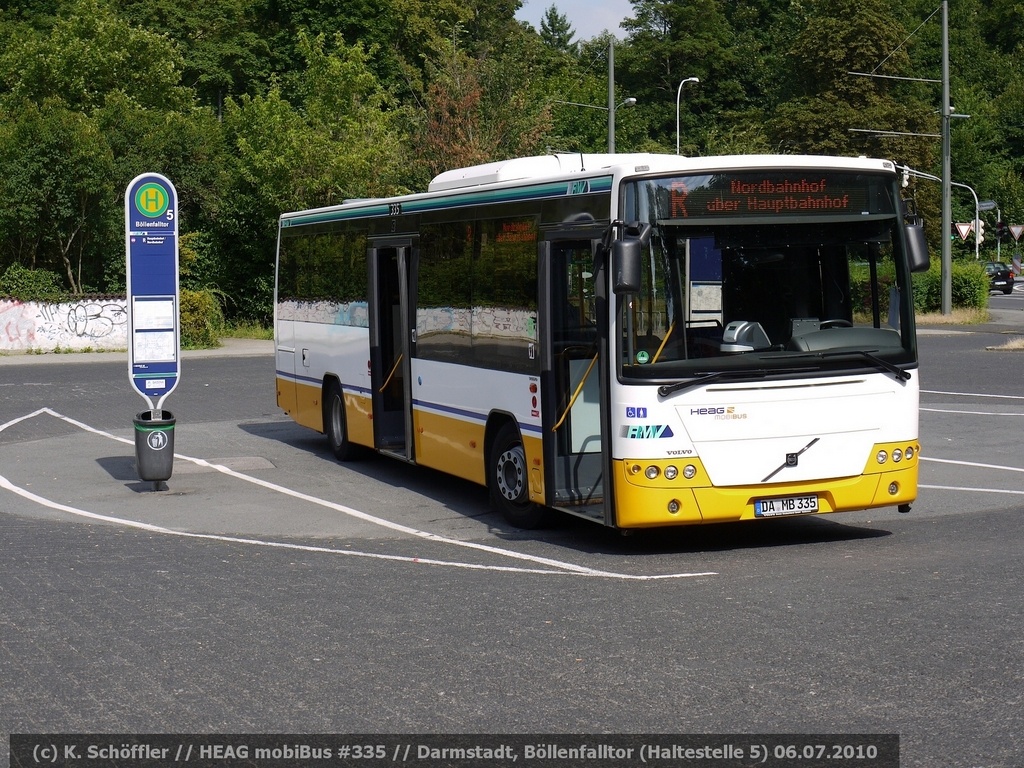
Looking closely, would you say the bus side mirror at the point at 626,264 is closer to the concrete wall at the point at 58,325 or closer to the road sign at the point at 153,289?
the road sign at the point at 153,289

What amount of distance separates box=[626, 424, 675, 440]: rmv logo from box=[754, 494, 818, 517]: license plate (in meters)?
0.91

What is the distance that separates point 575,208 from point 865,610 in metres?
3.98

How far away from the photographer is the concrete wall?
38844 millimetres

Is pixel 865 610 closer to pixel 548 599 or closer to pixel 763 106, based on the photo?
pixel 548 599

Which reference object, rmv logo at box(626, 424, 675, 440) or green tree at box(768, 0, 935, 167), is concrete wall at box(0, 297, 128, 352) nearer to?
rmv logo at box(626, 424, 675, 440)

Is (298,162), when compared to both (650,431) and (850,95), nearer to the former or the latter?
(650,431)

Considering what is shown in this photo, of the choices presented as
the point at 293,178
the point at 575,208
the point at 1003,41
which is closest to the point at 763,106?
the point at 1003,41

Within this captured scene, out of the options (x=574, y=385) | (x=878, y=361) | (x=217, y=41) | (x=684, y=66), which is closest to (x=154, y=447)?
(x=574, y=385)

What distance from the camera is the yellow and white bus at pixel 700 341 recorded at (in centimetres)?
1017

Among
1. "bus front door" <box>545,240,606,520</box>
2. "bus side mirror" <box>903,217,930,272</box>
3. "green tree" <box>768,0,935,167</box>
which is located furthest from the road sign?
"green tree" <box>768,0,935,167</box>

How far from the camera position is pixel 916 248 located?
35.3ft

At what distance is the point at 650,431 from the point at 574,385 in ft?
3.39

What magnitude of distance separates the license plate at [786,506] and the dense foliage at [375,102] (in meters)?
30.2

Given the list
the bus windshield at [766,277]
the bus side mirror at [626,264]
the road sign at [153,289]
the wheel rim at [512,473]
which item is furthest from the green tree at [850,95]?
the bus side mirror at [626,264]
